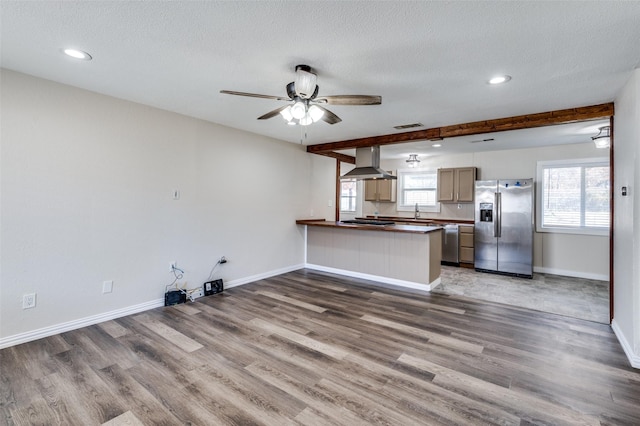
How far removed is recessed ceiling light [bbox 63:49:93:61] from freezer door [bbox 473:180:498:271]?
19.9 feet

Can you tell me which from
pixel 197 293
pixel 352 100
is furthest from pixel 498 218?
pixel 197 293

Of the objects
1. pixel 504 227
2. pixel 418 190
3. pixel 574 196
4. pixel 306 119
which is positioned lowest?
pixel 504 227

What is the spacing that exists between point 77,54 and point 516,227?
6.47 meters

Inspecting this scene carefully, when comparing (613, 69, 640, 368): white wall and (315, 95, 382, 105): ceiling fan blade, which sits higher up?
(315, 95, 382, 105): ceiling fan blade

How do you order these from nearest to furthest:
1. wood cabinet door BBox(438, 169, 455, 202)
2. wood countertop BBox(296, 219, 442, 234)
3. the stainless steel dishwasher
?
wood countertop BBox(296, 219, 442, 234)
the stainless steel dishwasher
wood cabinet door BBox(438, 169, 455, 202)

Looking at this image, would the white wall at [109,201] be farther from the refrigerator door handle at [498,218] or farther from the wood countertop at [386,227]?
the refrigerator door handle at [498,218]

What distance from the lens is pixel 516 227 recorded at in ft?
18.0

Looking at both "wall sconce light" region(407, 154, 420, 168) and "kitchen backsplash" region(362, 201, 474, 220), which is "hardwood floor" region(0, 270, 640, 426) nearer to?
"kitchen backsplash" region(362, 201, 474, 220)

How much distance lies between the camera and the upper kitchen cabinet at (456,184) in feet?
21.0

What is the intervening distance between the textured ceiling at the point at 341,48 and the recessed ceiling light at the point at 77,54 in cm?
7

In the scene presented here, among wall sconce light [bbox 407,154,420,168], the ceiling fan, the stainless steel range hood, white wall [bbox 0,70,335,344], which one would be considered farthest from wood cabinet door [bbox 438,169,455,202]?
the ceiling fan

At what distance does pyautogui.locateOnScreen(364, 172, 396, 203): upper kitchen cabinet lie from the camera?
7559mm

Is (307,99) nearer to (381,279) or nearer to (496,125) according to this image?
(496,125)

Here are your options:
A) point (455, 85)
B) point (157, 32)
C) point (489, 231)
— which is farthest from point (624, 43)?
point (489, 231)
